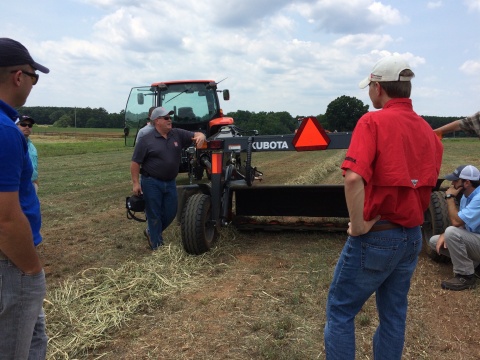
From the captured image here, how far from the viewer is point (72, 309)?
375cm

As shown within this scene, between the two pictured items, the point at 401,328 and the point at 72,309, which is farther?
the point at 72,309

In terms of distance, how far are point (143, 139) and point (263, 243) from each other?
80.6 inches

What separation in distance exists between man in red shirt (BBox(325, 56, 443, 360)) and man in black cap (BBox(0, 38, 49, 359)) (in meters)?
1.48

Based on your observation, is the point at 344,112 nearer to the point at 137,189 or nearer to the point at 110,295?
the point at 137,189

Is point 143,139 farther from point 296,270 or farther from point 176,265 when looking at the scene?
point 296,270

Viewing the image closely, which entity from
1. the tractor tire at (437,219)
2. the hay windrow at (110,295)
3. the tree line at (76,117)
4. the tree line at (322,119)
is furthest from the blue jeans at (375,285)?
the tree line at (76,117)

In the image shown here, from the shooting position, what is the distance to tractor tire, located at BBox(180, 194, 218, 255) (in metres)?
4.97

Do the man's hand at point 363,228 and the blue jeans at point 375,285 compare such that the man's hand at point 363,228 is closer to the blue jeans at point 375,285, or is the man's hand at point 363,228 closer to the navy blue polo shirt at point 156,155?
the blue jeans at point 375,285

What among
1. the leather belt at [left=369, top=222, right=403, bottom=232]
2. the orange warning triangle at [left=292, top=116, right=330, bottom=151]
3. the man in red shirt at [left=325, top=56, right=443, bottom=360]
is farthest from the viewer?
the orange warning triangle at [left=292, top=116, right=330, bottom=151]

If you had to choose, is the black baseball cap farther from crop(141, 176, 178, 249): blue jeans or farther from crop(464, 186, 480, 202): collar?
crop(464, 186, 480, 202): collar

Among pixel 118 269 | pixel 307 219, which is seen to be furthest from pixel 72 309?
pixel 307 219

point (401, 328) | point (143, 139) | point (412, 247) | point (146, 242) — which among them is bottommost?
point (146, 242)

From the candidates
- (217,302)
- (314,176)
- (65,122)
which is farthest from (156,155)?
(65,122)

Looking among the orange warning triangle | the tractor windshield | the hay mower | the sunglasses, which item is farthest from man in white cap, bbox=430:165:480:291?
the tractor windshield
